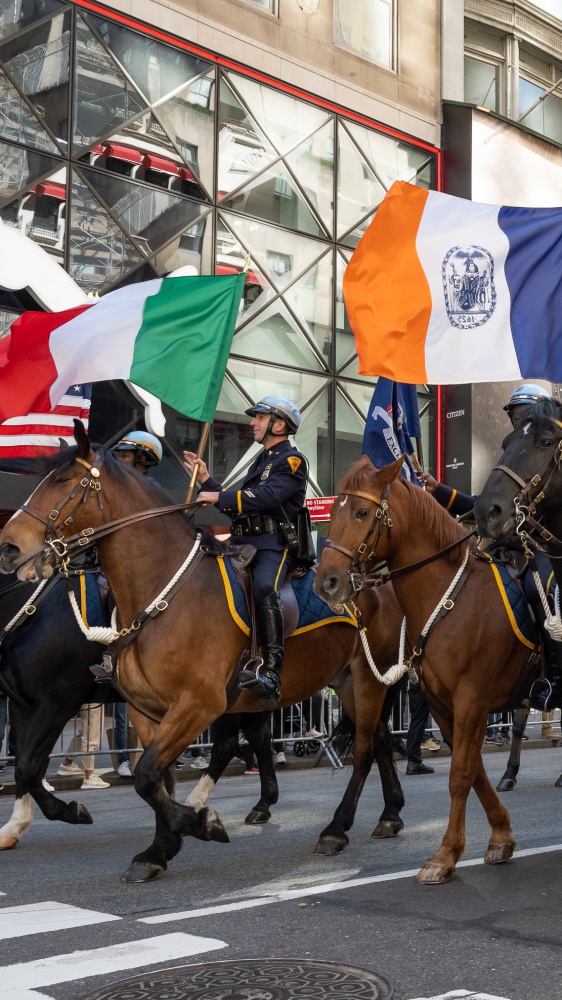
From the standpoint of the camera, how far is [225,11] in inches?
818

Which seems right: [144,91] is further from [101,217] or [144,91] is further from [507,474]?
[507,474]

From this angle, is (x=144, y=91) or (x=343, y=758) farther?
(x=144, y=91)

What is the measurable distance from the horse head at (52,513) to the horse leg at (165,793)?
1.17 metres

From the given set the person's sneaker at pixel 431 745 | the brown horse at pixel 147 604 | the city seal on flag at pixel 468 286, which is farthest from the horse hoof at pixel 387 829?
the person's sneaker at pixel 431 745

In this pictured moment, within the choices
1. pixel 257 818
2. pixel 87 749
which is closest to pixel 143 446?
pixel 257 818

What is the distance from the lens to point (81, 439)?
6.81 metres

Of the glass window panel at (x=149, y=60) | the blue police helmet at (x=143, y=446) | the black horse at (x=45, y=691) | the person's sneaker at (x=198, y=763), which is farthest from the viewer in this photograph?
the glass window panel at (x=149, y=60)

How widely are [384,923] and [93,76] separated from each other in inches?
647

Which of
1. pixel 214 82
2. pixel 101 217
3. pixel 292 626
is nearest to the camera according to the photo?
pixel 292 626

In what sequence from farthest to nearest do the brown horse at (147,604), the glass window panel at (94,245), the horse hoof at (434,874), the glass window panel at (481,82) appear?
1. the glass window panel at (481,82)
2. the glass window panel at (94,245)
3. the brown horse at (147,604)
4. the horse hoof at (434,874)

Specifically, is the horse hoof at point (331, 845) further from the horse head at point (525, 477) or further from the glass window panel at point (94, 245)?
the glass window panel at point (94, 245)

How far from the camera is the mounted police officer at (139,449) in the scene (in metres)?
9.02

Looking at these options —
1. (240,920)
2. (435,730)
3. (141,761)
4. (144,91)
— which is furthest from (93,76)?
(240,920)

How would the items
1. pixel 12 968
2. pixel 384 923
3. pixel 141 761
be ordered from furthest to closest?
pixel 141 761
pixel 384 923
pixel 12 968
